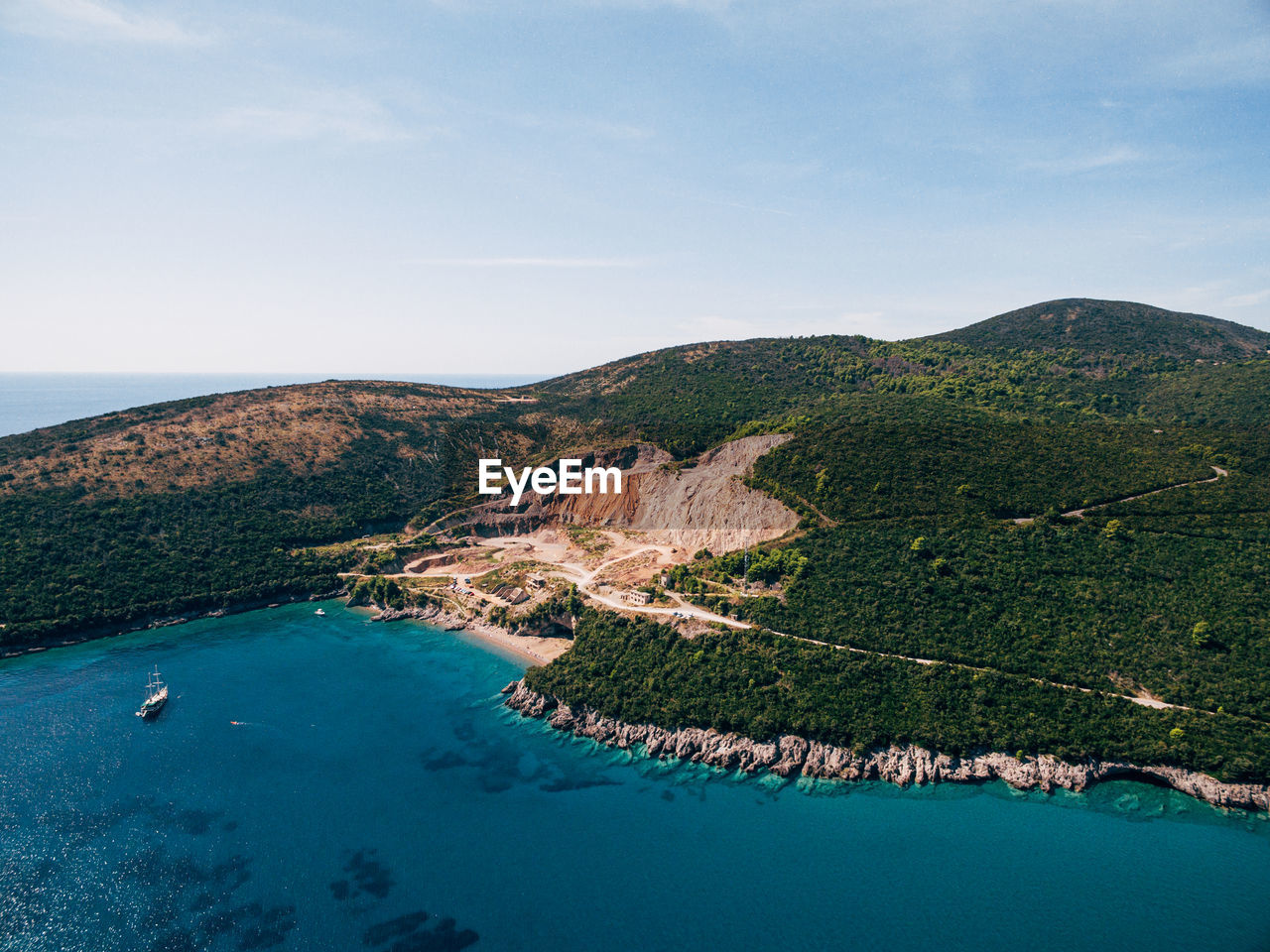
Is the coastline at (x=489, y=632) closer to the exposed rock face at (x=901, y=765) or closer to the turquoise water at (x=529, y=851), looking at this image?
the turquoise water at (x=529, y=851)

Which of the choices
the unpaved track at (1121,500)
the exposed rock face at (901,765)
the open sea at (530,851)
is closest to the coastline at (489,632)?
the open sea at (530,851)

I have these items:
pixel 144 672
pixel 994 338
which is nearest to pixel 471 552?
pixel 144 672

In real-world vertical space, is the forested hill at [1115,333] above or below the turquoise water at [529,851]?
above

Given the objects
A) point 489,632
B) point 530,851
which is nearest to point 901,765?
point 530,851

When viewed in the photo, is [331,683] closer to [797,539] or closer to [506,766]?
[506,766]

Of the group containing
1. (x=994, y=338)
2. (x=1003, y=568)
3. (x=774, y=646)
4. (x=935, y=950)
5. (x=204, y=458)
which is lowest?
(x=935, y=950)

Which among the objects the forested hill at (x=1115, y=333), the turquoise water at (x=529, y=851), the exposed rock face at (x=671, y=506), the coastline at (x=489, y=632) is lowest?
the turquoise water at (x=529, y=851)
